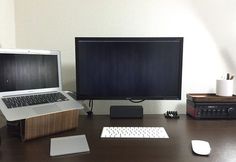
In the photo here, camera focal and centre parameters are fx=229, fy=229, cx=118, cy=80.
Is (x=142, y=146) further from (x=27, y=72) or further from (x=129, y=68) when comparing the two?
(x=27, y=72)

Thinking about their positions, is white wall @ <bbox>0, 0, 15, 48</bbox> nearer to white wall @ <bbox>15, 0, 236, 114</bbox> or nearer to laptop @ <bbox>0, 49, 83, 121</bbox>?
white wall @ <bbox>15, 0, 236, 114</bbox>

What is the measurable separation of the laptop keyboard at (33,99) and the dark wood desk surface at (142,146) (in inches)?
6.2

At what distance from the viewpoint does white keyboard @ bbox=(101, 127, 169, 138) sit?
1063 mm

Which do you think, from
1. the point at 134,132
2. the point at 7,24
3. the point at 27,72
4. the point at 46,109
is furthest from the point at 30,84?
the point at 134,132

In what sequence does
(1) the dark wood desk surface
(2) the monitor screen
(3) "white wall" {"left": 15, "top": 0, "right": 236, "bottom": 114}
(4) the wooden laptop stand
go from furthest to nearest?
1. (3) "white wall" {"left": 15, "top": 0, "right": 236, "bottom": 114}
2. (2) the monitor screen
3. (4) the wooden laptop stand
4. (1) the dark wood desk surface

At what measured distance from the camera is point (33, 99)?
1.14m

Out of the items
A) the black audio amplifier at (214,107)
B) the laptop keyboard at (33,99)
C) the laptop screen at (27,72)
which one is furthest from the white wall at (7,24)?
the black audio amplifier at (214,107)

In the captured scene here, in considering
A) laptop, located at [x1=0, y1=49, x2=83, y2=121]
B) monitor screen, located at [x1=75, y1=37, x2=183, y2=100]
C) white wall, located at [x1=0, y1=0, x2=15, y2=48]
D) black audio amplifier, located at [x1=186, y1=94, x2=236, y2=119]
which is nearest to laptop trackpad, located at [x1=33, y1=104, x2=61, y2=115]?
laptop, located at [x1=0, y1=49, x2=83, y2=121]

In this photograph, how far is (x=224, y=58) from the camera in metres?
1.54

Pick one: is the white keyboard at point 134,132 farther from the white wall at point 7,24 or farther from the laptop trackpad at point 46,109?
the white wall at point 7,24

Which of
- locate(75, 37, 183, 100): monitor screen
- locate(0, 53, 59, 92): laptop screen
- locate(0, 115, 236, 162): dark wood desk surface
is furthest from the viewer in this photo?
locate(75, 37, 183, 100): monitor screen

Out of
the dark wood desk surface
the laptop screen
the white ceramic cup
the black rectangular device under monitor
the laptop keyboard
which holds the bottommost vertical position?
the dark wood desk surface

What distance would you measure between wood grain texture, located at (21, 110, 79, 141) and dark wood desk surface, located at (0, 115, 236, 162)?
3 cm

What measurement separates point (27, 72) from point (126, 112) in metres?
0.61
